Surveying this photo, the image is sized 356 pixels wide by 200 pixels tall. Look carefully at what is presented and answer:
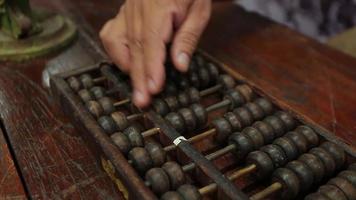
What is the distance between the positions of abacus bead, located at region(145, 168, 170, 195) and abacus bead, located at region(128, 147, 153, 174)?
1.5 inches

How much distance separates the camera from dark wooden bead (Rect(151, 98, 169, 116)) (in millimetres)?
1024

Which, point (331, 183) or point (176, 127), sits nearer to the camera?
point (331, 183)

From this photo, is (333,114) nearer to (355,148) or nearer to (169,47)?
(355,148)

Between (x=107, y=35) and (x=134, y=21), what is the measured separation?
10cm

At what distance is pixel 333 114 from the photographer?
1106mm

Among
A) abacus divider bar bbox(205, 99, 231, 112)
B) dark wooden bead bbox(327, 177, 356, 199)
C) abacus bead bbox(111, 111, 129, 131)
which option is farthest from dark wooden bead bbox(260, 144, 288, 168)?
abacus bead bbox(111, 111, 129, 131)

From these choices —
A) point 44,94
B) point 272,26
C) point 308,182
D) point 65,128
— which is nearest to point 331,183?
point 308,182

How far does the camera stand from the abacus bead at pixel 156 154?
2.86 ft

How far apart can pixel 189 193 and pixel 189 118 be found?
0.25 m

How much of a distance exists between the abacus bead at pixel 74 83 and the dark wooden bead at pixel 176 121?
263 mm

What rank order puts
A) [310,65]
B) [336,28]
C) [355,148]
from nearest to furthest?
[355,148] → [310,65] → [336,28]

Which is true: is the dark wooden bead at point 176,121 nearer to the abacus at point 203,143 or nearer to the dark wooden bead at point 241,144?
the abacus at point 203,143

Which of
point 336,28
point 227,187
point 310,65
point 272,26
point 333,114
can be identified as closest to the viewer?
point 227,187

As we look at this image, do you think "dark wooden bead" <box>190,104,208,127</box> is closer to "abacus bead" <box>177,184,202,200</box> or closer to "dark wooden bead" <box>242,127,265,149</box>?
"dark wooden bead" <box>242,127,265,149</box>
